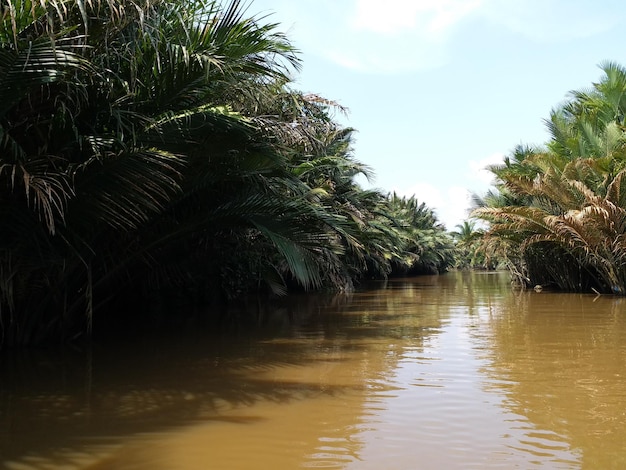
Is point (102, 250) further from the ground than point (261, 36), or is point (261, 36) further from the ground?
point (261, 36)

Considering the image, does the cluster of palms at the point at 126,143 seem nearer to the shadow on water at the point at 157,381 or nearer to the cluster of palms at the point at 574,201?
the shadow on water at the point at 157,381

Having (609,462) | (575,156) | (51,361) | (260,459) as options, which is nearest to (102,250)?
(51,361)

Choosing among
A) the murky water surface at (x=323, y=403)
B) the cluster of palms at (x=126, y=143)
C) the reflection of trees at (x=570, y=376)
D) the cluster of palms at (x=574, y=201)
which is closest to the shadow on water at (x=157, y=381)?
the murky water surface at (x=323, y=403)

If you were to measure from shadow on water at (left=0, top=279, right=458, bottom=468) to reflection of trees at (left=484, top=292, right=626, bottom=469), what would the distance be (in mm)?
1334

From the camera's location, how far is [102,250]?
7.27 m

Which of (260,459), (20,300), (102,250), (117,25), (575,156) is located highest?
(575,156)

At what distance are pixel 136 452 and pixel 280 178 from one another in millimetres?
5142

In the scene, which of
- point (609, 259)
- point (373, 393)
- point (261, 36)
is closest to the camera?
point (373, 393)

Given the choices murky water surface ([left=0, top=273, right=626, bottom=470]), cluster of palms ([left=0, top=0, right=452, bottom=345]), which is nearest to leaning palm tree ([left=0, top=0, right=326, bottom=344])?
cluster of palms ([left=0, top=0, right=452, bottom=345])

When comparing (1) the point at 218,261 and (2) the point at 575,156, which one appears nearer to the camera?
(1) the point at 218,261

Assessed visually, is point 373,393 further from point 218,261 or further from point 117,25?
point 218,261

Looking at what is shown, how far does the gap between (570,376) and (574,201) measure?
1151cm

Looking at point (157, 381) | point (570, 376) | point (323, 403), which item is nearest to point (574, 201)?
point (570, 376)

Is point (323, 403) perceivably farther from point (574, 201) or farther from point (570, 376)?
point (574, 201)
